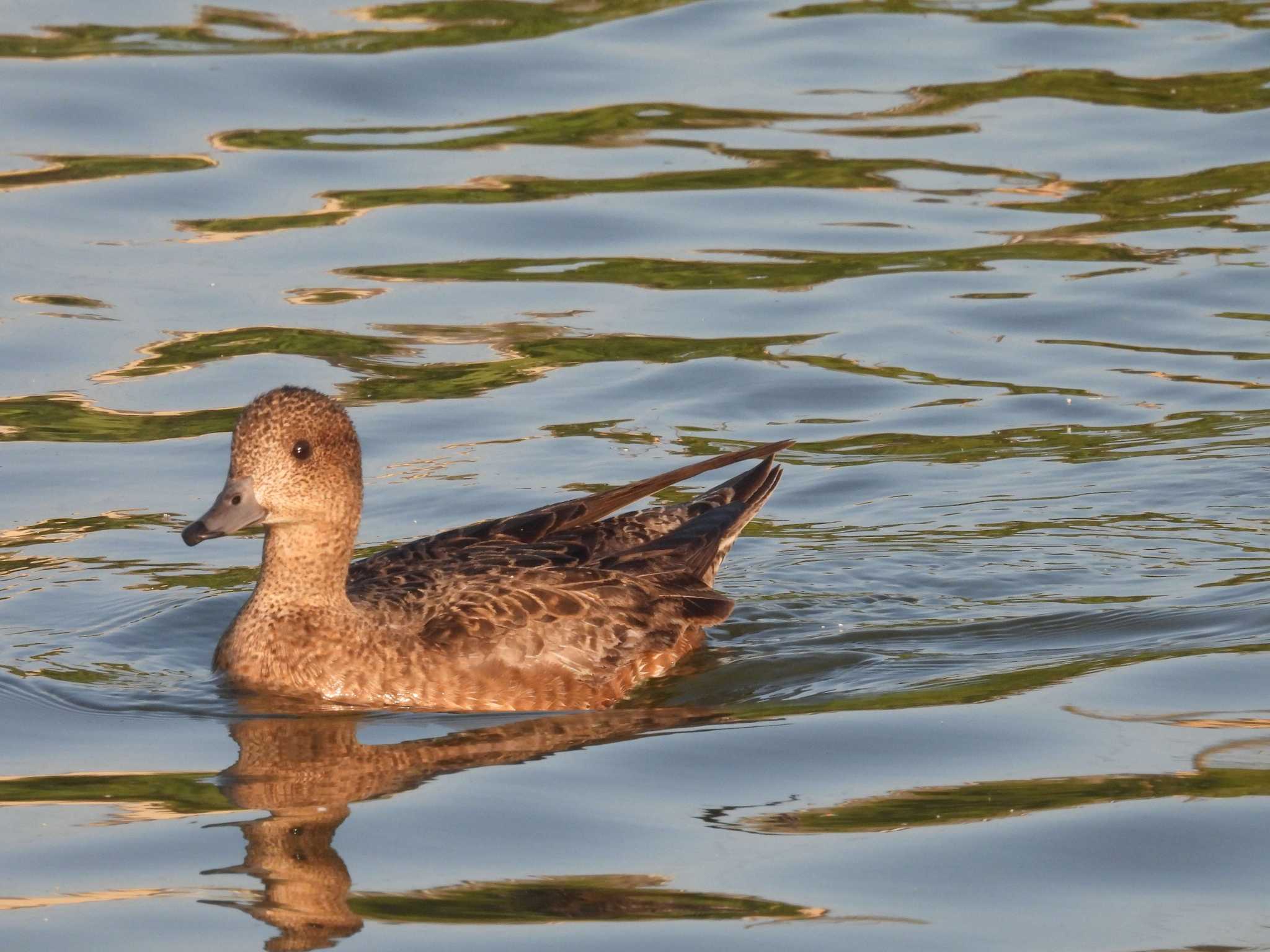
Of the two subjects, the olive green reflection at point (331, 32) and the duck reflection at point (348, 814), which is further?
the olive green reflection at point (331, 32)

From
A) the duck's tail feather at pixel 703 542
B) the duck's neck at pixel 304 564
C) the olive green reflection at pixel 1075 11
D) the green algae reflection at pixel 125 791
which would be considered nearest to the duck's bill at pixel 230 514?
the duck's neck at pixel 304 564

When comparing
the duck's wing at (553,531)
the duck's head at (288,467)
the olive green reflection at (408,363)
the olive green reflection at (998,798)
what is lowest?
the olive green reflection at (998,798)

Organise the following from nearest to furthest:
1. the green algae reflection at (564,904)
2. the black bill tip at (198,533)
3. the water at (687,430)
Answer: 1. the green algae reflection at (564,904)
2. the water at (687,430)
3. the black bill tip at (198,533)

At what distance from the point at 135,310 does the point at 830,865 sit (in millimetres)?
7420

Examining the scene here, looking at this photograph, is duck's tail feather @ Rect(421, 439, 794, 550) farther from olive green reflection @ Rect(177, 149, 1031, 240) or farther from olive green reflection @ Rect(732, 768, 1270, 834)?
olive green reflection @ Rect(177, 149, 1031, 240)

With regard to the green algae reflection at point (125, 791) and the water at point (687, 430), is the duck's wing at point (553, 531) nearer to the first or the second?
the water at point (687, 430)

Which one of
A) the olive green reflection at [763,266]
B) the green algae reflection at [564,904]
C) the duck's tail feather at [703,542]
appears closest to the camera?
the green algae reflection at [564,904]

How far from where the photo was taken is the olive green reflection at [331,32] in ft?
55.7

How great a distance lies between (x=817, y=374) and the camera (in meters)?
12.3

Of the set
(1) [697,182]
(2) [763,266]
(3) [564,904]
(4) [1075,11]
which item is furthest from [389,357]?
(4) [1075,11]

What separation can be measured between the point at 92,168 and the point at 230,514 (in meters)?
7.44

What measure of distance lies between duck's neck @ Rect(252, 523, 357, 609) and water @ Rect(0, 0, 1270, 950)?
501mm

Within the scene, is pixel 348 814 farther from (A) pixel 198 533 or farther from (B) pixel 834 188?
(B) pixel 834 188

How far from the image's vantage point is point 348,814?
7.18 metres
